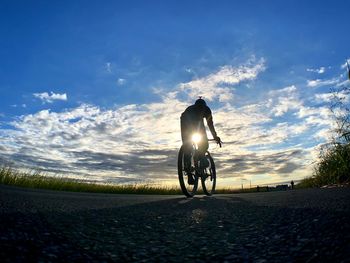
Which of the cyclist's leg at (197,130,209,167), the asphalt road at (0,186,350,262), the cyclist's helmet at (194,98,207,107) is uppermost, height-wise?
the cyclist's helmet at (194,98,207,107)

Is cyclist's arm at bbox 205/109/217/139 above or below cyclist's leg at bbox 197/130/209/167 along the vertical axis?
above

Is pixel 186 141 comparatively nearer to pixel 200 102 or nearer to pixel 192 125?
pixel 192 125

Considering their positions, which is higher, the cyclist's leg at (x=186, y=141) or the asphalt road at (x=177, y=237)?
the cyclist's leg at (x=186, y=141)

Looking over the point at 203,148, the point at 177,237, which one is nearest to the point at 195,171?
the point at 203,148

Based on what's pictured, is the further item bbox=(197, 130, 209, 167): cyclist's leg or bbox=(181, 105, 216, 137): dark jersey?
bbox=(197, 130, 209, 167): cyclist's leg

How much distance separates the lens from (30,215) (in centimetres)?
322

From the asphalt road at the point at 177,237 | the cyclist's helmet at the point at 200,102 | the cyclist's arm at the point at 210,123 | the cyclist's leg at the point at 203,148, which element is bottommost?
the asphalt road at the point at 177,237

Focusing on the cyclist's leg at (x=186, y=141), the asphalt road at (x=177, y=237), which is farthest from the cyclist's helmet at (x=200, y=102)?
the asphalt road at (x=177, y=237)

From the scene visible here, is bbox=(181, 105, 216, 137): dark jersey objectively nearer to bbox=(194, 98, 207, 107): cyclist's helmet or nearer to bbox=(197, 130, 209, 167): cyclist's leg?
bbox=(194, 98, 207, 107): cyclist's helmet

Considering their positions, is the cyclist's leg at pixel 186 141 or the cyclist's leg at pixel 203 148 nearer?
the cyclist's leg at pixel 186 141

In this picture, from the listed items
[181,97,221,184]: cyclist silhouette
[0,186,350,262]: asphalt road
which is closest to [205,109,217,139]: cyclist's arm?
[181,97,221,184]: cyclist silhouette

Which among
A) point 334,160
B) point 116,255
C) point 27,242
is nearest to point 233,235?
point 116,255

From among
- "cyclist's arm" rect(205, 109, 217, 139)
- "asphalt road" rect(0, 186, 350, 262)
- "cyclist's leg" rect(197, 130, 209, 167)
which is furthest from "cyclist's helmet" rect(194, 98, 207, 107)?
"asphalt road" rect(0, 186, 350, 262)

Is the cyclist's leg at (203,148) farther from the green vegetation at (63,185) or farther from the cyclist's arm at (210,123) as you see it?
the green vegetation at (63,185)
